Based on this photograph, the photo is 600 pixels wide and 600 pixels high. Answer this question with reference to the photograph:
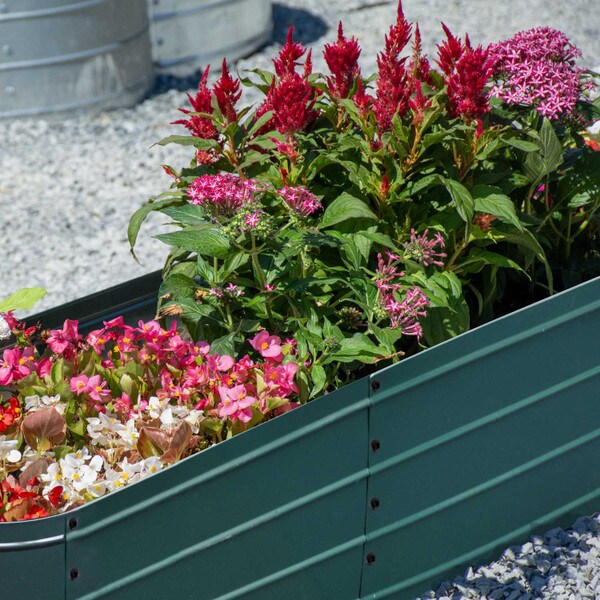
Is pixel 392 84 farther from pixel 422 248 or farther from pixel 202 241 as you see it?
pixel 202 241

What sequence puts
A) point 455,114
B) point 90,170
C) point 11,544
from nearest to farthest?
point 11,544, point 455,114, point 90,170

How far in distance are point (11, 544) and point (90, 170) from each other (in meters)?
2.98

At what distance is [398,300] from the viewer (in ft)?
6.02

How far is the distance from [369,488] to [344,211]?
1.67 feet

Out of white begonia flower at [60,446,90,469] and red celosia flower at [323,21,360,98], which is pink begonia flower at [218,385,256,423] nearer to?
white begonia flower at [60,446,90,469]

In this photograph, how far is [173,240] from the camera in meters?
1.82

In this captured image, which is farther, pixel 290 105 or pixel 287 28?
pixel 287 28

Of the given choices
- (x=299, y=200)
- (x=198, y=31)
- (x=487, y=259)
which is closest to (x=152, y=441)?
(x=299, y=200)

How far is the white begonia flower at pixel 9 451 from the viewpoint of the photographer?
1.72 meters

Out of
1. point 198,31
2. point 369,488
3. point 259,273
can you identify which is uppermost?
point 259,273

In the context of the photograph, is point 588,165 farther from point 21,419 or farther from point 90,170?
point 90,170

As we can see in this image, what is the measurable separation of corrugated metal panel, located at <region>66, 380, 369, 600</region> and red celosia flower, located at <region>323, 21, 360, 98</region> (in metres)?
0.68

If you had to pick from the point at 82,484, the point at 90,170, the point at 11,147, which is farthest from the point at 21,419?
the point at 11,147

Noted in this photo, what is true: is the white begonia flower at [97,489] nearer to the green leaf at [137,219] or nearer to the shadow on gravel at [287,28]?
the green leaf at [137,219]
